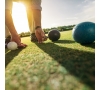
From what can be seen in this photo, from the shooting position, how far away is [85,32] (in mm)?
2537

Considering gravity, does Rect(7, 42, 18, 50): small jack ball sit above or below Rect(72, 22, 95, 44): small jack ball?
below

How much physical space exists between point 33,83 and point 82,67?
0.50 meters

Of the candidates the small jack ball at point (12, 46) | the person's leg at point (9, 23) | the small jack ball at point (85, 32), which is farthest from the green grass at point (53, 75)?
the person's leg at point (9, 23)

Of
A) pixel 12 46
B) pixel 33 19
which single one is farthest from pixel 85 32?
pixel 12 46

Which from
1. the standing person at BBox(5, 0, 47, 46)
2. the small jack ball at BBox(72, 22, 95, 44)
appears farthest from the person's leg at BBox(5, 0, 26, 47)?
the small jack ball at BBox(72, 22, 95, 44)

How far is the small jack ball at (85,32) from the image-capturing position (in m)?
2.52

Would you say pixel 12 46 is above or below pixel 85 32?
below

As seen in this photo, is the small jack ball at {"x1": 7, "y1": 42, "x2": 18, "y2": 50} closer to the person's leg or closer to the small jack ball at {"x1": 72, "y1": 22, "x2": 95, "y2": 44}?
the person's leg

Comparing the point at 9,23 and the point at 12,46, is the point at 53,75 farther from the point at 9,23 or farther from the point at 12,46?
the point at 9,23

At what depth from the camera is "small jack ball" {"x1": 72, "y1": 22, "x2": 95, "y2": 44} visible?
2518mm

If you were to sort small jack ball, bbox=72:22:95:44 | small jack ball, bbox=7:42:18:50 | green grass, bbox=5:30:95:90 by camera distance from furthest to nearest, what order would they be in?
small jack ball, bbox=7:42:18:50 → small jack ball, bbox=72:22:95:44 → green grass, bbox=5:30:95:90
